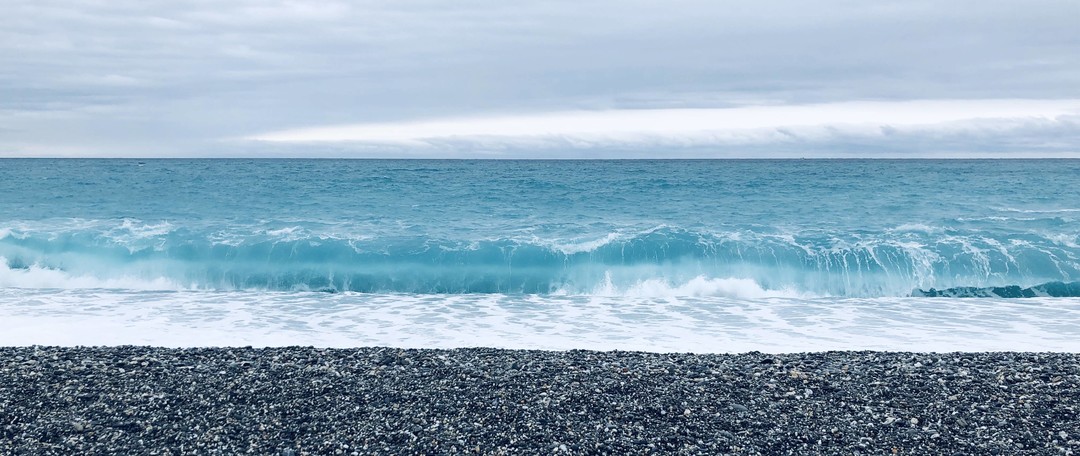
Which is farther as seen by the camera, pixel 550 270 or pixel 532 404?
pixel 550 270

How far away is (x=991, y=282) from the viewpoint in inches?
607

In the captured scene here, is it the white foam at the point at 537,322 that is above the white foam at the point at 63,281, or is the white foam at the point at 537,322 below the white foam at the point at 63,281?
above

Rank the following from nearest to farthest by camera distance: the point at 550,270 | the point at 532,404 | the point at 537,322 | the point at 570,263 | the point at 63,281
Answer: the point at 532,404 → the point at 537,322 → the point at 63,281 → the point at 550,270 → the point at 570,263

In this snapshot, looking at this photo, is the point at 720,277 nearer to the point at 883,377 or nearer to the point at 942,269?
the point at 942,269

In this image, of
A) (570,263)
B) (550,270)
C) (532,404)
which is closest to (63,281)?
(550,270)

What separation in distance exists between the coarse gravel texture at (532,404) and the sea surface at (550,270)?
2.00 metres

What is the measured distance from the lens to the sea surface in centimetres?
978

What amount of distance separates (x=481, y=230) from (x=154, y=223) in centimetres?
971

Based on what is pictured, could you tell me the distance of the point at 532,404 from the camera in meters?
5.93

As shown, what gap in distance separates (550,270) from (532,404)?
10821 millimetres

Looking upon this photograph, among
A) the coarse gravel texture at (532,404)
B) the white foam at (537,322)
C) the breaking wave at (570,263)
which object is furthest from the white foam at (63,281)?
the coarse gravel texture at (532,404)

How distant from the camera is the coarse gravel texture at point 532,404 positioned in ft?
17.4

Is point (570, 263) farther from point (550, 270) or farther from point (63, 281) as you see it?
point (63, 281)

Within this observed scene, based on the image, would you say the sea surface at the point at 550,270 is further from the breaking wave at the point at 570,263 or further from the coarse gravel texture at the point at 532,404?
the coarse gravel texture at the point at 532,404
